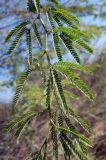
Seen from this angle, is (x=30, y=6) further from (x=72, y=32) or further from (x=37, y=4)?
(x=72, y=32)

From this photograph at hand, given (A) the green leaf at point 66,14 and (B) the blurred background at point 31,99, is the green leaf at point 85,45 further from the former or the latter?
(B) the blurred background at point 31,99

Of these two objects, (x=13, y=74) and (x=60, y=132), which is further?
(x=13, y=74)

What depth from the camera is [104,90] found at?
10523 mm

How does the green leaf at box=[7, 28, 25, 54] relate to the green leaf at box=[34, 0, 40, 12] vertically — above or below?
below

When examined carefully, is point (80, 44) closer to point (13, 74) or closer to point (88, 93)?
point (88, 93)

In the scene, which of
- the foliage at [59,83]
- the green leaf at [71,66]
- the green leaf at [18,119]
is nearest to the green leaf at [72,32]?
the foliage at [59,83]

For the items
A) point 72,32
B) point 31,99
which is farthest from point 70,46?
point 31,99

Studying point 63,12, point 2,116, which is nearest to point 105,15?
point 2,116

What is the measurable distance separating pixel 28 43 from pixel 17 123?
0.29m

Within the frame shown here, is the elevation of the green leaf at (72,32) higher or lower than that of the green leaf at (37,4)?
lower

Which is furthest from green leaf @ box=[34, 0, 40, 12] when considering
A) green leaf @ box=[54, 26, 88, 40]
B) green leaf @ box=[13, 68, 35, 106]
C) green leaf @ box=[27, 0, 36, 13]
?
green leaf @ box=[13, 68, 35, 106]

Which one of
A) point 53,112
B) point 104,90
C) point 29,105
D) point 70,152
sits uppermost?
point 53,112

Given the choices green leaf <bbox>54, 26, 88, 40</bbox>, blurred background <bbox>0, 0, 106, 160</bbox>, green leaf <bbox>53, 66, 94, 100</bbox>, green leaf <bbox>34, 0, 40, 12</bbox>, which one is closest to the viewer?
green leaf <bbox>53, 66, 94, 100</bbox>

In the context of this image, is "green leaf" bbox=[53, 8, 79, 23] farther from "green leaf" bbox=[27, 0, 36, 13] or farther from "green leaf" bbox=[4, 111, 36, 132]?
"green leaf" bbox=[4, 111, 36, 132]
